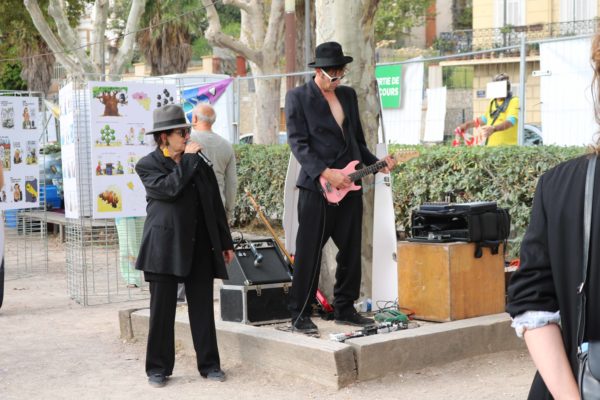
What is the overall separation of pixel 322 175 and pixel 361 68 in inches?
56.2

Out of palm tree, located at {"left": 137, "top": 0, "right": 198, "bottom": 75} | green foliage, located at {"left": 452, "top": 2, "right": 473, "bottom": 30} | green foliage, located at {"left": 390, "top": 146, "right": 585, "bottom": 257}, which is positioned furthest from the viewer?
green foliage, located at {"left": 452, "top": 2, "right": 473, "bottom": 30}

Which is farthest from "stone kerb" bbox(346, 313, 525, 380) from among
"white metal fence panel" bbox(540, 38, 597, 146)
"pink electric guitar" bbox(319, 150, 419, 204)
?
"white metal fence panel" bbox(540, 38, 597, 146)

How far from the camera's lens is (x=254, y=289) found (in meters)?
7.50

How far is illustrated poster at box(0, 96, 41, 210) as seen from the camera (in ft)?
39.6

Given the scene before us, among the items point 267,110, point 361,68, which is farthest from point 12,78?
point 361,68

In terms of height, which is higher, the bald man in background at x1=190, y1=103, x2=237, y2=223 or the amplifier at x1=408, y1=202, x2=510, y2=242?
the bald man in background at x1=190, y1=103, x2=237, y2=223

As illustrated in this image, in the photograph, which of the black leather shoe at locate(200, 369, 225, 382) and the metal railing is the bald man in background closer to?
the black leather shoe at locate(200, 369, 225, 382)

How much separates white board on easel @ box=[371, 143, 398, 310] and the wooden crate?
14 centimetres

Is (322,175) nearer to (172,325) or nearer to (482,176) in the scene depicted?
(172,325)

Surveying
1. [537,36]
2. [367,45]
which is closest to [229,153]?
[367,45]

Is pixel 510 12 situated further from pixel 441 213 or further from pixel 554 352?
pixel 554 352

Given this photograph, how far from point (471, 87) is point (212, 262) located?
1369 centimetres

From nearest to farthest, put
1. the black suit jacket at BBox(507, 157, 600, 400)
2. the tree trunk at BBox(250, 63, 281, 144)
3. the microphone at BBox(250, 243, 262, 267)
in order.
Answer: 1. the black suit jacket at BBox(507, 157, 600, 400)
2. the microphone at BBox(250, 243, 262, 267)
3. the tree trunk at BBox(250, 63, 281, 144)

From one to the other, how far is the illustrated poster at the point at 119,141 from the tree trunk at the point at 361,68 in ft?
8.72
